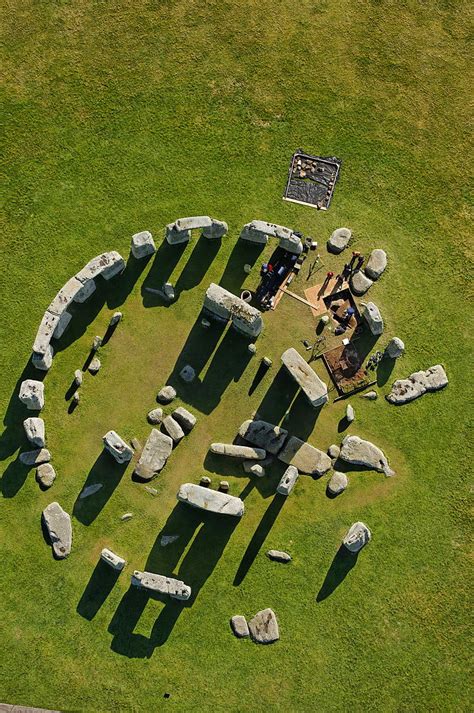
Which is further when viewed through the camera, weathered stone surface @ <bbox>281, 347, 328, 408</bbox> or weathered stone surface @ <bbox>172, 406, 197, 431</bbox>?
weathered stone surface @ <bbox>172, 406, 197, 431</bbox>

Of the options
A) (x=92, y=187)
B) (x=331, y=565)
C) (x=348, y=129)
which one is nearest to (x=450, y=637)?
(x=331, y=565)

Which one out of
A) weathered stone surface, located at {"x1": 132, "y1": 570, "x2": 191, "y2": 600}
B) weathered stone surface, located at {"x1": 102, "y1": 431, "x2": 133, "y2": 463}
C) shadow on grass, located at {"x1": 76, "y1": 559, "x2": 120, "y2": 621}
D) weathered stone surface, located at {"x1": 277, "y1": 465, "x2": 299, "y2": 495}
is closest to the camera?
weathered stone surface, located at {"x1": 132, "y1": 570, "x2": 191, "y2": 600}

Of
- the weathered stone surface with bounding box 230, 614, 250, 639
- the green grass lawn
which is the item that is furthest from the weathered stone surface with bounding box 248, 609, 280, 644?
the green grass lawn

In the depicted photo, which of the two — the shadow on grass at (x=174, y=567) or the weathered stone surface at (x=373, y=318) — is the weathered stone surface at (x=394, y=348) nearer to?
the weathered stone surface at (x=373, y=318)

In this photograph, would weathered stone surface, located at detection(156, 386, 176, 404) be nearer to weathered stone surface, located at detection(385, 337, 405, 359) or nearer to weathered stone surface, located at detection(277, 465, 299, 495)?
weathered stone surface, located at detection(277, 465, 299, 495)

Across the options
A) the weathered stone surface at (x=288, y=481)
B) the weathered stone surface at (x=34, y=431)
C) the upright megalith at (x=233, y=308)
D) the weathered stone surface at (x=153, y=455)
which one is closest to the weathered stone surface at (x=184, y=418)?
the weathered stone surface at (x=153, y=455)

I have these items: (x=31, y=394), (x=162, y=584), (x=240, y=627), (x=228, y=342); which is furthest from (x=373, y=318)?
(x=31, y=394)

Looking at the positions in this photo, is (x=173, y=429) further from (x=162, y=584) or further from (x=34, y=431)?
(x=162, y=584)
